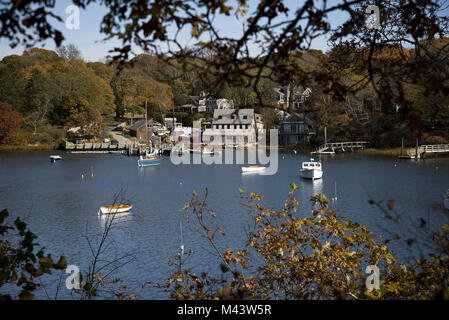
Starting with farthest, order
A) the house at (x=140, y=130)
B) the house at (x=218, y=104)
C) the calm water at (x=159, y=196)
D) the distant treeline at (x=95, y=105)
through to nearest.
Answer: the house at (x=218, y=104), the house at (x=140, y=130), the distant treeline at (x=95, y=105), the calm water at (x=159, y=196)

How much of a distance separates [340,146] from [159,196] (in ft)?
149

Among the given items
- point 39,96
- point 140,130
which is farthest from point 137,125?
point 39,96

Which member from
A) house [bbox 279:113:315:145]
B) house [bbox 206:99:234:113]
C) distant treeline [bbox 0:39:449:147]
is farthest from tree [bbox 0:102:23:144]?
house [bbox 279:113:315:145]

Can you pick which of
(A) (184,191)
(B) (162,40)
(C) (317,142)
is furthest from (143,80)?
(B) (162,40)

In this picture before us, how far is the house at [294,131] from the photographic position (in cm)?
8106

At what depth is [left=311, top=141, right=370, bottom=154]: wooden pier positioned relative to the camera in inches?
2864

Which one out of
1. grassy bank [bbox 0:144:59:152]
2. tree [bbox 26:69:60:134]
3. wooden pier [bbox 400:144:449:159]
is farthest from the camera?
tree [bbox 26:69:60:134]

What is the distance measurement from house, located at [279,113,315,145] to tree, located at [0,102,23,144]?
4392 centimetres

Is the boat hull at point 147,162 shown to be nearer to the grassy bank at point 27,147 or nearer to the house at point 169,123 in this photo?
the grassy bank at point 27,147

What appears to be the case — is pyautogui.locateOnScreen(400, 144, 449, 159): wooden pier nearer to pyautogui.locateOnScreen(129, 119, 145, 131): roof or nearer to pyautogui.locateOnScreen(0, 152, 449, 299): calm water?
pyautogui.locateOnScreen(0, 152, 449, 299): calm water

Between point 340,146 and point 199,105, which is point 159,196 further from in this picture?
point 199,105

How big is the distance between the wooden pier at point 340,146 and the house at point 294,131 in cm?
672

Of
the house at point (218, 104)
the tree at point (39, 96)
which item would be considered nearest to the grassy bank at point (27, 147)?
the tree at point (39, 96)
